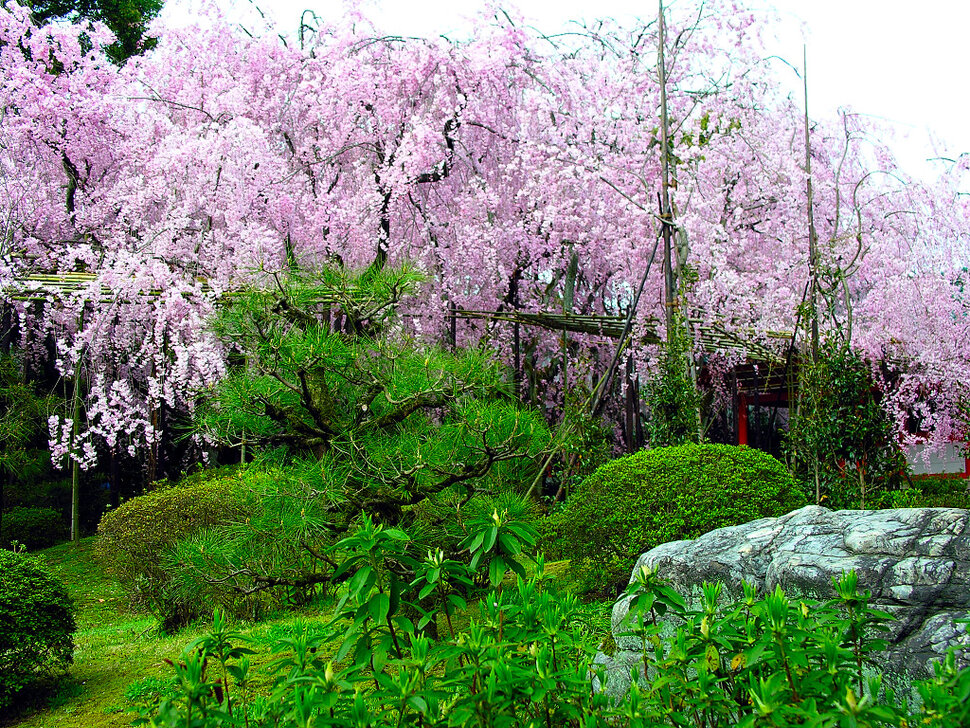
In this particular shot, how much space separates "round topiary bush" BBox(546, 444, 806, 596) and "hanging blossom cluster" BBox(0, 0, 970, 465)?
4493mm

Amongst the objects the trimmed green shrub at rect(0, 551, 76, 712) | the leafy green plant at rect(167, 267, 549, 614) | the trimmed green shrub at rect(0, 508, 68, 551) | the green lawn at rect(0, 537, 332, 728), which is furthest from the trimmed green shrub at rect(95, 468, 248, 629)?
the trimmed green shrub at rect(0, 508, 68, 551)

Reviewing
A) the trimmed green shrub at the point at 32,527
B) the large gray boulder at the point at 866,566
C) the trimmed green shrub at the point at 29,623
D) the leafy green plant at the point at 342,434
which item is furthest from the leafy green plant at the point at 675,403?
the trimmed green shrub at the point at 32,527

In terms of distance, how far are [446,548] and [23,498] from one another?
429 inches

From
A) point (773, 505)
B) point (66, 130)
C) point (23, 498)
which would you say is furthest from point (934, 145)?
point (23, 498)

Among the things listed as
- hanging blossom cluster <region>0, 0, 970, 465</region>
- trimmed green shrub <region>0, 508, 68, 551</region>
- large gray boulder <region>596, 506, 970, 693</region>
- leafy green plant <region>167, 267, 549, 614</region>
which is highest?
hanging blossom cluster <region>0, 0, 970, 465</region>

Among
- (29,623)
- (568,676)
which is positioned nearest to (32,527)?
(29,623)

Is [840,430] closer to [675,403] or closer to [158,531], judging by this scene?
[675,403]

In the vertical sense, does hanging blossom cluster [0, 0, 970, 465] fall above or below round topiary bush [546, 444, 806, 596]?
above

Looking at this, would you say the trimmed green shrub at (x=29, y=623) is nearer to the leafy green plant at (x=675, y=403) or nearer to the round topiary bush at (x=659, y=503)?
the round topiary bush at (x=659, y=503)

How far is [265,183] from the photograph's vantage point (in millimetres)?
9883

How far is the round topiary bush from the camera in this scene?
5262mm

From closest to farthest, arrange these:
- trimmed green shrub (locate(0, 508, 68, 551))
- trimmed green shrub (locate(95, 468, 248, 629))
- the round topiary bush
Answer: the round topiary bush
trimmed green shrub (locate(95, 468, 248, 629))
trimmed green shrub (locate(0, 508, 68, 551))

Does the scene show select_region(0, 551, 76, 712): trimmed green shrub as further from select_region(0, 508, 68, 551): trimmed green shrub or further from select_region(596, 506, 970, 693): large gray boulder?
select_region(0, 508, 68, 551): trimmed green shrub

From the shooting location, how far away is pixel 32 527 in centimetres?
1204
